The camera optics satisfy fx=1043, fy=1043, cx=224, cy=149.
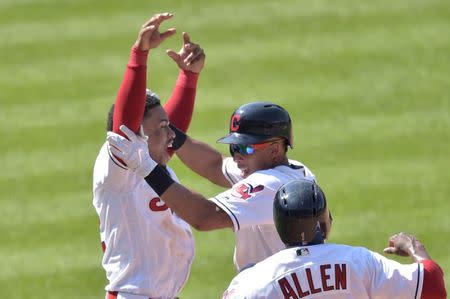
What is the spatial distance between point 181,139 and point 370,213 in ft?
9.83

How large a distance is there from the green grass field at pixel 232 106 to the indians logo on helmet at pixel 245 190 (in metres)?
2.92

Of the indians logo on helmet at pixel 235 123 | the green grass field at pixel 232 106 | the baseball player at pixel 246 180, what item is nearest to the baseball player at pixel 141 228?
the baseball player at pixel 246 180

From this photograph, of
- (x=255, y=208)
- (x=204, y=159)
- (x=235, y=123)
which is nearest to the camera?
(x=255, y=208)

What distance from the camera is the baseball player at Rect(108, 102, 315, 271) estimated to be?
4758mm

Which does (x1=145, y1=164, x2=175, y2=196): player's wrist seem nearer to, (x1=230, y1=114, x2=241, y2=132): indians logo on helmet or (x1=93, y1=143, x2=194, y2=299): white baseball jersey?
(x1=93, y1=143, x2=194, y2=299): white baseball jersey

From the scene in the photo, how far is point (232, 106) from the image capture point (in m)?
9.14

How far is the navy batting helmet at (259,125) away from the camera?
5090 millimetres

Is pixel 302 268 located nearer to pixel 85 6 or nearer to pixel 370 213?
pixel 370 213

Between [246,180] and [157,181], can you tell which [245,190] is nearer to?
[246,180]

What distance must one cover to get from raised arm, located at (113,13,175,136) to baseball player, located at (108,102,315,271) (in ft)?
0.45

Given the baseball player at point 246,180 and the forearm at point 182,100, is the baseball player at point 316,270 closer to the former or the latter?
the baseball player at point 246,180

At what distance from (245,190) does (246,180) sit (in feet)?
0.29

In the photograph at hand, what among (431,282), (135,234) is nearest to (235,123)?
(135,234)

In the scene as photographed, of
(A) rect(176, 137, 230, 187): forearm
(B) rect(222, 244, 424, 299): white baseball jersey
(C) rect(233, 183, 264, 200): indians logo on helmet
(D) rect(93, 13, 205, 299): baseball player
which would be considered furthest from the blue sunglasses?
(B) rect(222, 244, 424, 299): white baseball jersey
